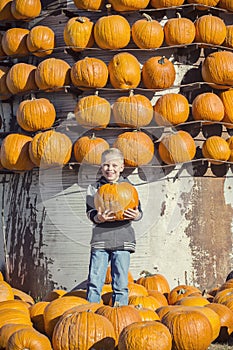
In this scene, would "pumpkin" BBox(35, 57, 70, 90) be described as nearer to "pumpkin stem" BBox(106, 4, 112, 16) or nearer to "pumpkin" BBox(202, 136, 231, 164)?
"pumpkin stem" BBox(106, 4, 112, 16)

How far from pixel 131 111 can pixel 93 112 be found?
18.6 inches

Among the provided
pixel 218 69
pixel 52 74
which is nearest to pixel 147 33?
pixel 218 69

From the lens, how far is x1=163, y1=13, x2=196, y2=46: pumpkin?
7.32 metres

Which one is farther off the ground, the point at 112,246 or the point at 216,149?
the point at 216,149

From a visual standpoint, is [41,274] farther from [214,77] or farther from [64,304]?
[214,77]

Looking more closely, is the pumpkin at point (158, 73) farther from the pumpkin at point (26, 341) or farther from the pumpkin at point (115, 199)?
the pumpkin at point (26, 341)

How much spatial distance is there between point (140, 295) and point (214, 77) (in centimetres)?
316

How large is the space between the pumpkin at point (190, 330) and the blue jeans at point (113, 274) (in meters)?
0.66

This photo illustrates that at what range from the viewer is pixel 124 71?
7.14 metres

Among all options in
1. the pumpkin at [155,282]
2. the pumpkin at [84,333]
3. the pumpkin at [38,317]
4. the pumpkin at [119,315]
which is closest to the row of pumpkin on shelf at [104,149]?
the pumpkin at [155,282]

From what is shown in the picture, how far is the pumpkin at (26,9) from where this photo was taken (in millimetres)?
7703

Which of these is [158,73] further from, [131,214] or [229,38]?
[131,214]

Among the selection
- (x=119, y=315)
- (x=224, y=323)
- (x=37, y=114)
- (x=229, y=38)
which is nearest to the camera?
(x=119, y=315)

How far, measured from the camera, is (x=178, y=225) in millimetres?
7238
